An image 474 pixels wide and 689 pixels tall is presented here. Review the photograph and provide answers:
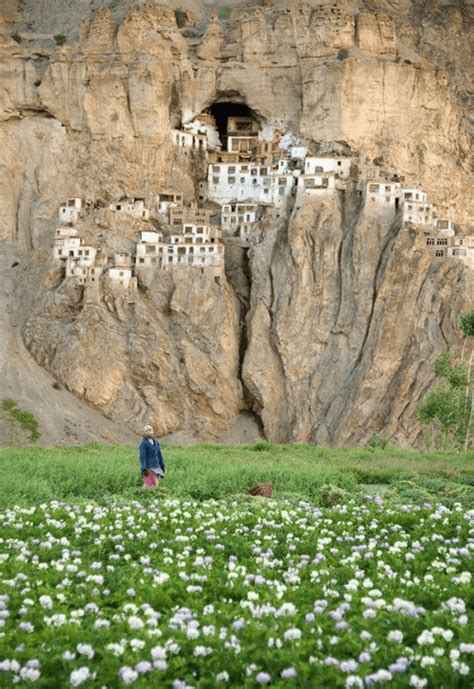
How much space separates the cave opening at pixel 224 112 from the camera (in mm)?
89250

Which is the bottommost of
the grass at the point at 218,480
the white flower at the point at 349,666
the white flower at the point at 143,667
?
the grass at the point at 218,480

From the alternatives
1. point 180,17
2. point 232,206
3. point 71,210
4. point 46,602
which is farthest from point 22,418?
point 46,602

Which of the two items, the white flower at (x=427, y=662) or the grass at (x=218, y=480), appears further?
the grass at (x=218, y=480)

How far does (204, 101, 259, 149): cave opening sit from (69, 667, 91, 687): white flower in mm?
83304

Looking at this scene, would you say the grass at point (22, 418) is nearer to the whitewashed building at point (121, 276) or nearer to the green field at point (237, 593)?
the whitewashed building at point (121, 276)

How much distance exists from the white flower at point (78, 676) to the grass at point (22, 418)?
2202 inches

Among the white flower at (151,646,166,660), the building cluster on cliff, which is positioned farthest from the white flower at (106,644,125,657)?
the building cluster on cliff

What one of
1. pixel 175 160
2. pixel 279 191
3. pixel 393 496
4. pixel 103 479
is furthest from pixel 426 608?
pixel 175 160

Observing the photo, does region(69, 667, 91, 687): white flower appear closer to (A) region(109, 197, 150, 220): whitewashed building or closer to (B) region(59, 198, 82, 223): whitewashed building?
(A) region(109, 197, 150, 220): whitewashed building

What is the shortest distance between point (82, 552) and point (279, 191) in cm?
6728

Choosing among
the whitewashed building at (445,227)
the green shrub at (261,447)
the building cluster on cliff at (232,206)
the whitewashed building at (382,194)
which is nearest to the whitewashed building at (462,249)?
the building cluster on cliff at (232,206)

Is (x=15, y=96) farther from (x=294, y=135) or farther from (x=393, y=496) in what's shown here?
(x=393, y=496)

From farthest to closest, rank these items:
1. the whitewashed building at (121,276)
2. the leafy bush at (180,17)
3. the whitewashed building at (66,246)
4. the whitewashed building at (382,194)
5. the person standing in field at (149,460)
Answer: the leafy bush at (180,17) < the whitewashed building at (382,194) < the whitewashed building at (66,246) < the whitewashed building at (121,276) < the person standing in field at (149,460)

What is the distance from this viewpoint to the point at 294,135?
3305 inches
